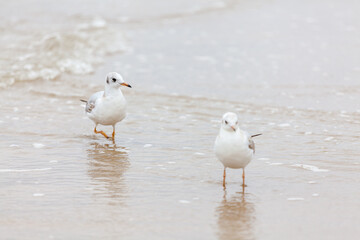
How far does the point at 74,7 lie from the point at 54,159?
1471cm

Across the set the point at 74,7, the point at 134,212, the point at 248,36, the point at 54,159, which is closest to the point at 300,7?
the point at 248,36

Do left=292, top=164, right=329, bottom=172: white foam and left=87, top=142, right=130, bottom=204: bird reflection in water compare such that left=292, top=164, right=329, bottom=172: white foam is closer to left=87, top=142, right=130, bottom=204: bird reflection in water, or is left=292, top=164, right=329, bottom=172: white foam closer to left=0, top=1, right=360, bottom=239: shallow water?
left=0, top=1, right=360, bottom=239: shallow water

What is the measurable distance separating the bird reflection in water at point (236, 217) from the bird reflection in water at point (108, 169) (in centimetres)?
102

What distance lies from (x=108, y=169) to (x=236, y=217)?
2027 mm

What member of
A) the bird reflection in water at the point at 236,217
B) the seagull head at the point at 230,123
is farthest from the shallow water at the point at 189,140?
the seagull head at the point at 230,123

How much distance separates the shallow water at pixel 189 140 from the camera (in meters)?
5.74

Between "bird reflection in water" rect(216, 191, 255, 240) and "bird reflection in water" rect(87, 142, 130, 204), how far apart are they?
40.1 inches

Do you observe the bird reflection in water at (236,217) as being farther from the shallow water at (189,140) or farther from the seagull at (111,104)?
the seagull at (111,104)

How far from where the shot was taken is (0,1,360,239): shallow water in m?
5.74

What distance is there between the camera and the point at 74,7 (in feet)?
70.7

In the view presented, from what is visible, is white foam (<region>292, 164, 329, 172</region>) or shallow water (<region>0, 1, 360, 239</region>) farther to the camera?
white foam (<region>292, 164, 329, 172</region>)

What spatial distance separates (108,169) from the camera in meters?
7.33

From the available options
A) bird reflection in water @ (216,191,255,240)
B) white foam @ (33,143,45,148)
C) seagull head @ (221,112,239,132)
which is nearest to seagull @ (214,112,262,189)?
seagull head @ (221,112,239,132)

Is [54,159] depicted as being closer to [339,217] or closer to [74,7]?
[339,217]
